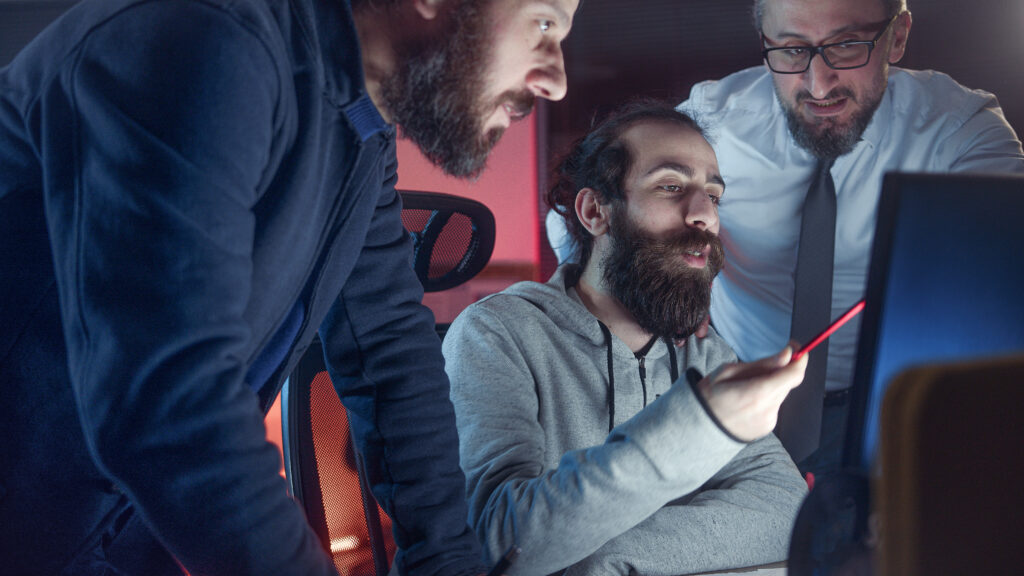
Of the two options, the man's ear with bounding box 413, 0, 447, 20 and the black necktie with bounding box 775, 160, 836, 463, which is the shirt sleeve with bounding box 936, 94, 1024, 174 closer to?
the black necktie with bounding box 775, 160, 836, 463

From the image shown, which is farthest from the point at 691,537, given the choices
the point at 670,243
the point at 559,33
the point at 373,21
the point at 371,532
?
the point at 373,21

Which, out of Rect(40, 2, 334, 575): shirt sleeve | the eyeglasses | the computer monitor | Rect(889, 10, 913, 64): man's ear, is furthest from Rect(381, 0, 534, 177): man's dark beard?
Rect(889, 10, 913, 64): man's ear

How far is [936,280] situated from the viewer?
1.45 feet

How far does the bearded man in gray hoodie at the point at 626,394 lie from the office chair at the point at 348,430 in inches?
5.1

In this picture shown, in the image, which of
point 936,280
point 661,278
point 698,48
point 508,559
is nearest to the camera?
point 936,280

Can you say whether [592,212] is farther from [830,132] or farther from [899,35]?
[899,35]

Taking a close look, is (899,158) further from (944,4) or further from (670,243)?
(670,243)

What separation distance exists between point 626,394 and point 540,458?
0.26 m

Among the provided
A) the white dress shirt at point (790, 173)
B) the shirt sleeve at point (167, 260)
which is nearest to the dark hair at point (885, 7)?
the white dress shirt at point (790, 173)

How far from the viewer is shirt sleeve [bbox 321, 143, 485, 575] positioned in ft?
3.05

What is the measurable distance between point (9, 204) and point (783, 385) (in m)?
0.78

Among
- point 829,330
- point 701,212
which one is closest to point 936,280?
point 829,330

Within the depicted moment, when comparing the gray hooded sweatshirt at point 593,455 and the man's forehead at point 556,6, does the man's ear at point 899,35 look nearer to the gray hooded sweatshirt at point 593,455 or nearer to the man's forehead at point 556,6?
the gray hooded sweatshirt at point 593,455

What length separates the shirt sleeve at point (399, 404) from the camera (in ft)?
3.05
